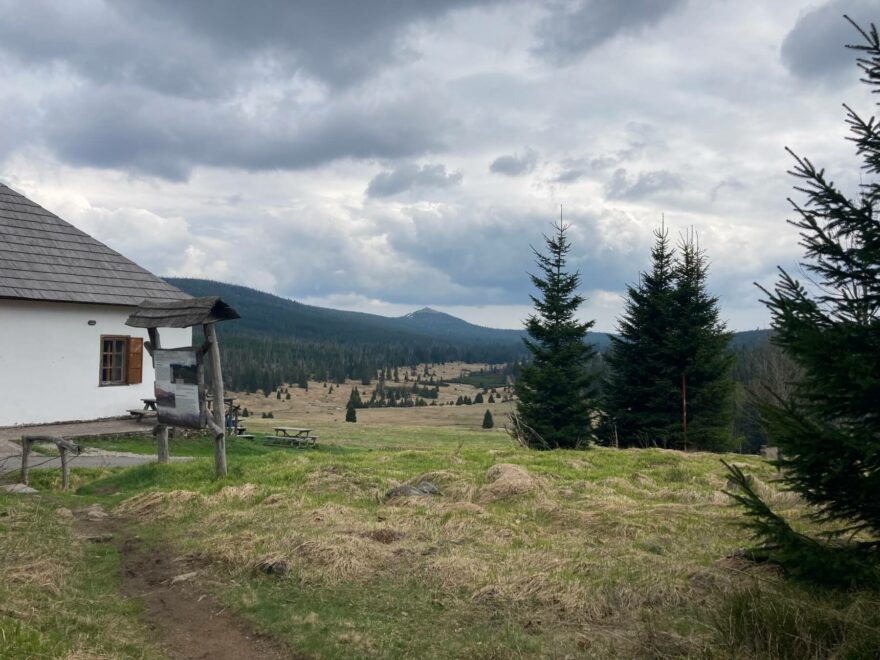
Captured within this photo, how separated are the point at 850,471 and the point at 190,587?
228 inches

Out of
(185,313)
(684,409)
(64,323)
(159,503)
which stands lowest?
(159,503)

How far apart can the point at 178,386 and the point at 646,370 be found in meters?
17.0

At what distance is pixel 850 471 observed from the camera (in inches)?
191

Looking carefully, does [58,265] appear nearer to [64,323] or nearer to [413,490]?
[64,323]

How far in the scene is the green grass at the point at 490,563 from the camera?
5.01m

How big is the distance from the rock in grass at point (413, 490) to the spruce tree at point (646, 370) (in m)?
14.9

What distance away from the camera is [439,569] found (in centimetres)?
700

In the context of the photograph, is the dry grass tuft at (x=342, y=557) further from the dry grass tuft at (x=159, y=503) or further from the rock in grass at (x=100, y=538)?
the dry grass tuft at (x=159, y=503)

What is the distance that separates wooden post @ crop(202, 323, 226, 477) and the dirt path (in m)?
3.29

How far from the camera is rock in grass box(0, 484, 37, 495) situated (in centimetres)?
1163

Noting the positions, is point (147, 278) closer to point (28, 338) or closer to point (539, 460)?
point (28, 338)

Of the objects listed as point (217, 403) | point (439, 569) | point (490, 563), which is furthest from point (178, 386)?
point (490, 563)

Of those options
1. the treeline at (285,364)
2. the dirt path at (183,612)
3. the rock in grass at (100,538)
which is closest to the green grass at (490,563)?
the dirt path at (183,612)

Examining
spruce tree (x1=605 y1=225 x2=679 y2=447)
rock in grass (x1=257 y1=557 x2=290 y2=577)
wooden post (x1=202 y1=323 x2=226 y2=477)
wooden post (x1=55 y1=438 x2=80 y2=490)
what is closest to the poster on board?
wooden post (x1=202 y1=323 x2=226 y2=477)
